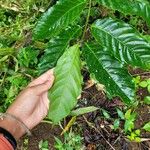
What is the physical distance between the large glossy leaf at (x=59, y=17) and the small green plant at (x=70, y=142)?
918mm

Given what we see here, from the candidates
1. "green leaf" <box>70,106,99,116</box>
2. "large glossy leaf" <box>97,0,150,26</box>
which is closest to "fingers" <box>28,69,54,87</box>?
"large glossy leaf" <box>97,0,150,26</box>

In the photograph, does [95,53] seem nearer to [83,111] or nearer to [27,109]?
[27,109]

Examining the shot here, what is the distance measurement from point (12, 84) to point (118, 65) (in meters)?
1.09

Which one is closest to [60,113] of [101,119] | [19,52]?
[101,119]

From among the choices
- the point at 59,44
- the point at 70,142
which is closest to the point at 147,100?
the point at 70,142

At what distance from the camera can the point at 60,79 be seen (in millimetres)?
→ 1380

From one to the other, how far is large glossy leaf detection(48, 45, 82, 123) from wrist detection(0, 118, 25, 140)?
0.57m

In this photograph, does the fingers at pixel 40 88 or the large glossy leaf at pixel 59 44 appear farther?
the fingers at pixel 40 88

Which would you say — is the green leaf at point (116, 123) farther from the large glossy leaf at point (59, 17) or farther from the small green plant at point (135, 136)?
the large glossy leaf at point (59, 17)

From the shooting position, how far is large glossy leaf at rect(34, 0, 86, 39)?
142 centimetres

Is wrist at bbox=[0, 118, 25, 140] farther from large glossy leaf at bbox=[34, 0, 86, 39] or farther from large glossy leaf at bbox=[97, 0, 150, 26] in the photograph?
large glossy leaf at bbox=[97, 0, 150, 26]

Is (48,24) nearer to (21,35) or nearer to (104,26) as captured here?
(104,26)

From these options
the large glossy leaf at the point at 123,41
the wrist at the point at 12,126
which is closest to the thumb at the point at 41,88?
the wrist at the point at 12,126

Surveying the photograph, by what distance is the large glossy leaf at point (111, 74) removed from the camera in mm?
1345
